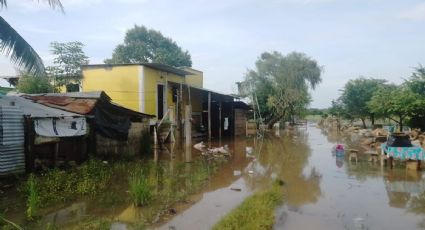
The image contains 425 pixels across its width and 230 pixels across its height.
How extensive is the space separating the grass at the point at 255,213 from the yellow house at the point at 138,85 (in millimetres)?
12344

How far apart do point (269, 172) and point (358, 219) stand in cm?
579

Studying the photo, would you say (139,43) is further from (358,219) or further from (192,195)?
(358,219)

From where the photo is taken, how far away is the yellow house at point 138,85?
20203mm

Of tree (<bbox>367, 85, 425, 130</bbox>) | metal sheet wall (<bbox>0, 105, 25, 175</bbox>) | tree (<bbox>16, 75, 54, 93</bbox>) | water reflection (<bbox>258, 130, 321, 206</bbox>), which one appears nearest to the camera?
water reflection (<bbox>258, 130, 321, 206</bbox>)

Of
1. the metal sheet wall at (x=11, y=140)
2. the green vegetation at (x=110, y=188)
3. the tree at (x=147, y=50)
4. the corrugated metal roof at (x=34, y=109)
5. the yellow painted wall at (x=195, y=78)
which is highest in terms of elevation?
the tree at (x=147, y=50)

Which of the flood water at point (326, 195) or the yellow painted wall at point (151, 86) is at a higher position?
the yellow painted wall at point (151, 86)

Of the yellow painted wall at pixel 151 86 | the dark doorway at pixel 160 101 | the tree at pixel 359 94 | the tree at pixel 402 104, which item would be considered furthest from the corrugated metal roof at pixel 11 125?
the tree at pixel 359 94

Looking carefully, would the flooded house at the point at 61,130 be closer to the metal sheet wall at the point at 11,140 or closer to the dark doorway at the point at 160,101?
the metal sheet wall at the point at 11,140

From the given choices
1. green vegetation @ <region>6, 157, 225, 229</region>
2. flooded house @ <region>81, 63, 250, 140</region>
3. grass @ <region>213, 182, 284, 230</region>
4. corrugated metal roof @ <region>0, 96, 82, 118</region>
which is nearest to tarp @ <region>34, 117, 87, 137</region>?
corrugated metal roof @ <region>0, 96, 82, 118</region>

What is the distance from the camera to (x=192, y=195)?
30.8ft

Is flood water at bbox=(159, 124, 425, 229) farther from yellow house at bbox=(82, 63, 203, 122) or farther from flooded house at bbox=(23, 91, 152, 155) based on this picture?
yellow house at bbox=(82, 63, 203, 122)

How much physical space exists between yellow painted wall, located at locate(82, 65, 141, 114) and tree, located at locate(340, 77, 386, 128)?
80.9ft

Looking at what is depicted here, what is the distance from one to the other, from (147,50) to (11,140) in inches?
1499

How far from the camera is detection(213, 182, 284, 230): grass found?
22.1ft
